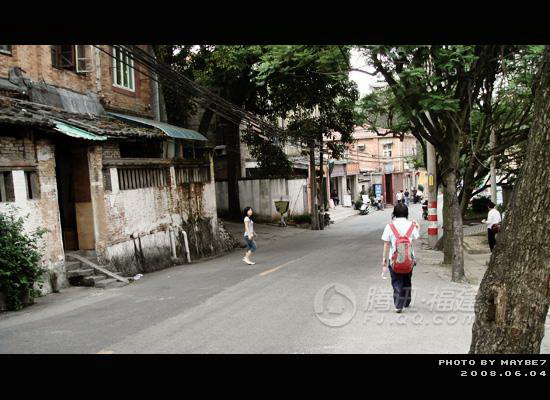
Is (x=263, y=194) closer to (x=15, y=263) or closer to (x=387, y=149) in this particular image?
(x=15, y=263)

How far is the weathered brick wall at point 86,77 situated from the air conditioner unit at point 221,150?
32.8 feet

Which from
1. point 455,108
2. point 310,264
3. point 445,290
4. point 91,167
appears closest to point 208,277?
point 310,264

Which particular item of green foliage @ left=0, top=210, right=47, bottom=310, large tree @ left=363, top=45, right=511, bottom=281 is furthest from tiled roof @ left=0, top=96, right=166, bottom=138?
large tree @ left=363, top=45, right=511, bottom=281

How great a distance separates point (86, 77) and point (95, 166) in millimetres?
3581

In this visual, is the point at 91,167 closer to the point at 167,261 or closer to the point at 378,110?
the point at 167,261

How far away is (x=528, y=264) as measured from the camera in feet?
12.6

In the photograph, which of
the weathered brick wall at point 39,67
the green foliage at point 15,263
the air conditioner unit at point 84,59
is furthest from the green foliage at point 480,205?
the green foliage at point 15,263

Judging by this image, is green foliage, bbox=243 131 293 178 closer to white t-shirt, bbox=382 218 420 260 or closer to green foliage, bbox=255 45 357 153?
green foliage, bbox=255 45 357 153

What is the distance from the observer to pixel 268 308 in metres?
8.38

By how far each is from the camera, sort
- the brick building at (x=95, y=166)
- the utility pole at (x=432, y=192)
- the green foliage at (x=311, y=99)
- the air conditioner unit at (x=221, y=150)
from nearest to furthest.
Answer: the brick building at (x=95, y=166), the utility pole at (x=432, y=192), the green foliage at (x=311, y=99), the air conditioner unit at (x=221, y=150)

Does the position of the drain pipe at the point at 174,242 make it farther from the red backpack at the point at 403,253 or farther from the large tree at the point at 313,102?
the red backpack at the point at 403,253

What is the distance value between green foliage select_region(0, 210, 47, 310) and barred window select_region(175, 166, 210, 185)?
7789 mm

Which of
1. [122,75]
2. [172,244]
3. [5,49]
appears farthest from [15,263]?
[122,75]

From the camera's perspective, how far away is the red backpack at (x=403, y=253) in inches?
288
